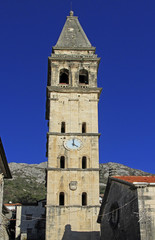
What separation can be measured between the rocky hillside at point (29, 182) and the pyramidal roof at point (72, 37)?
31.5 m

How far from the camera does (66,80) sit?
42.1 metres

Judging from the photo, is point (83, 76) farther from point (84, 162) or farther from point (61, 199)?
point (61, 199)

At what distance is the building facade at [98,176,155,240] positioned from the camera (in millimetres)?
15523

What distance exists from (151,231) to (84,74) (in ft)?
91.6

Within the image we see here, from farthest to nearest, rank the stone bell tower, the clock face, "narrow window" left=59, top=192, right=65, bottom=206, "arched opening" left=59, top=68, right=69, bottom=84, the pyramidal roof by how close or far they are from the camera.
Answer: the pyramidal roof, "arched opening" left=59, top=68, right=69, bottom=84, the clock face, "narrow window" left=59, top=192, right=65, bottom=206, the stone bell tower

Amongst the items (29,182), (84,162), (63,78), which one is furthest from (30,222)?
(29,182)

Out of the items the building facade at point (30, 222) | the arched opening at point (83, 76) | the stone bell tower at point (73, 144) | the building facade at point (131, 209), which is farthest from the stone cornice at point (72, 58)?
the building facade at point (131, 209)

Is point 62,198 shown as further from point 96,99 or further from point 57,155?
point 96,99

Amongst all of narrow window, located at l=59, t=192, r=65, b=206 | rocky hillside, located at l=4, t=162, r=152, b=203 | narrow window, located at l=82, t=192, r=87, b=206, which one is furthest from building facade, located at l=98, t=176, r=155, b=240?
rocky hillside, located at l=4, t=162, r=152, b=203

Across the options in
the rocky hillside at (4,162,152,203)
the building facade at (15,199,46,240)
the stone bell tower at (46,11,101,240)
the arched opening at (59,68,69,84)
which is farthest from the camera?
the rocky hillside at (4,162,152,203)

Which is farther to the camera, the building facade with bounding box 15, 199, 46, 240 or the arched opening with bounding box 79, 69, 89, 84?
the building facade with bounding box 15, 199, 46, 240

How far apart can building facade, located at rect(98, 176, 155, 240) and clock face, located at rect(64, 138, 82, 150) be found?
556 inches

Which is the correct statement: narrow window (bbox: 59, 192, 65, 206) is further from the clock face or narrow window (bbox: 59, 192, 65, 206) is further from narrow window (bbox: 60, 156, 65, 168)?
the clock face

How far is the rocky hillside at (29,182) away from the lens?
64.5 metres
